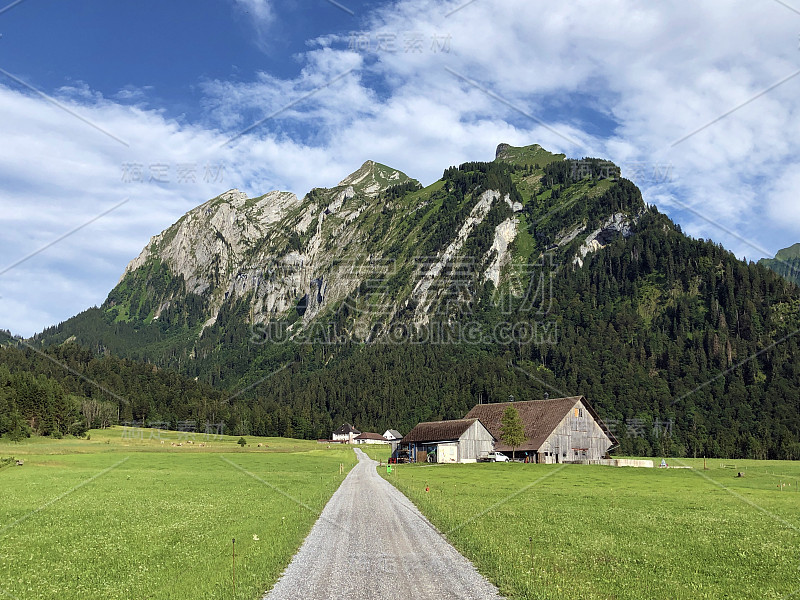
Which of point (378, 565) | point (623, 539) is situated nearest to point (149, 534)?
point (378, 565)

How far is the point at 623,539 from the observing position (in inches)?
1006

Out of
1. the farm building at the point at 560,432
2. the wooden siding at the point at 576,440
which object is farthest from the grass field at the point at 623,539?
the wooden siding at the point at 576,440

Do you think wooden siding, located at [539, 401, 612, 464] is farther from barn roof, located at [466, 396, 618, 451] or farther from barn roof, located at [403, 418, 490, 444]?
barn roof, located at [403, 418, 490, 444]

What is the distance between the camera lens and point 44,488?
1868 inches

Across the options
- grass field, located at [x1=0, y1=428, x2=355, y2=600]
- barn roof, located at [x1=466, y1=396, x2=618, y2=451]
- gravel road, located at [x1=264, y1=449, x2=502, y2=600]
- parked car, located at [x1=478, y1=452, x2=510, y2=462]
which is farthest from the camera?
parked car, located at [x1=478, y1=452, x2=510, y2=462]

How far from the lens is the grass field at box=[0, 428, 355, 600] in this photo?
18297 mm

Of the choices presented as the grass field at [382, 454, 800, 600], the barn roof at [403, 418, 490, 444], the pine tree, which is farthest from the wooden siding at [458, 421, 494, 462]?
the grass field at [382, 454, 800, 600]

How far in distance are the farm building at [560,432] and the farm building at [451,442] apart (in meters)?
3.26

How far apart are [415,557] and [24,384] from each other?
5523 inches

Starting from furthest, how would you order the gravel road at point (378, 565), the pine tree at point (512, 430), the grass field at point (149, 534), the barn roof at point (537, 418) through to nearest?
1. the barn roof at point (537, 418)
2. the pine tree at point (512, 430)
3. the grass field at point (149, 534)
4. the gravel road at point (378, 565)

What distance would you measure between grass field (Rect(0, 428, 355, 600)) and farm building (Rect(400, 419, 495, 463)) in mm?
44508

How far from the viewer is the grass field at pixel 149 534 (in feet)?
60.0

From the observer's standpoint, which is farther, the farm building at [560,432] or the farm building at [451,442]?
the farm building at [451,442]

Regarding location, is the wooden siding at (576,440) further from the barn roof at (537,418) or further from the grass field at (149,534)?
the grass field at (149,534)
